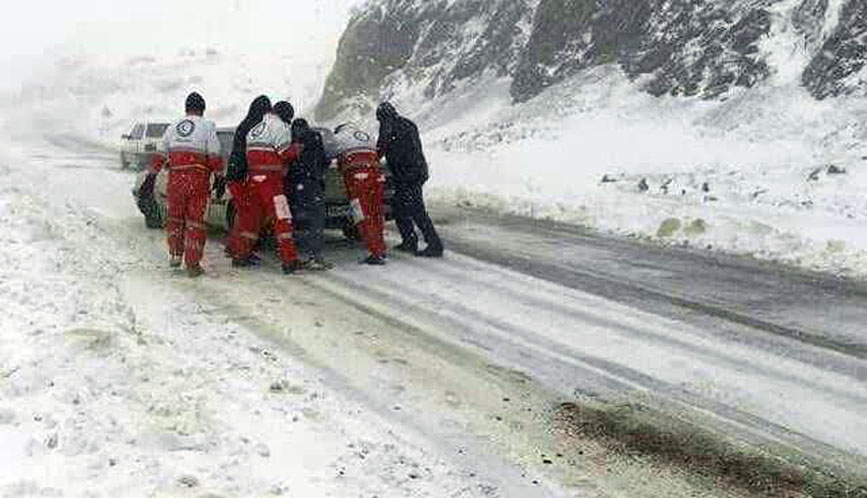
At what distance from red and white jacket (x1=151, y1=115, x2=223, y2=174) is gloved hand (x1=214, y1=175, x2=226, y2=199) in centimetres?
93

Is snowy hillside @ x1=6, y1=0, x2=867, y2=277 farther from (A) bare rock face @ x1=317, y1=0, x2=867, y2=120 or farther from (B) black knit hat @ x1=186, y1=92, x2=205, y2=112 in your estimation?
(B) black knit hat @ x1=186, y1=92, x2=205, y2=112

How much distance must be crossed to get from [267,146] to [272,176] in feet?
1.05

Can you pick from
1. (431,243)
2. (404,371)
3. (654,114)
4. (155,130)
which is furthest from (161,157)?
(155,130)

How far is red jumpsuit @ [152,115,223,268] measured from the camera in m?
10.0

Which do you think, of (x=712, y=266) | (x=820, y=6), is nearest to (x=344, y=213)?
(x=712, y=266)

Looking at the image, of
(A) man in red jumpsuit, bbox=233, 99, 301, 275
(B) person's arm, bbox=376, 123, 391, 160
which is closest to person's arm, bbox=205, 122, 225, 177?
(A) man in red jumpsuit, bbox=233, 99, 301, 275

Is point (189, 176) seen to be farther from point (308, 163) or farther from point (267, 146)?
point (308, 163)

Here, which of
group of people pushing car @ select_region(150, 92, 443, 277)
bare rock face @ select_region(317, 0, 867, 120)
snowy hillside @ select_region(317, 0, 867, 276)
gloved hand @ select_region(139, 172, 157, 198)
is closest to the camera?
group of people pushing car @ select_region(150, 92, 443, 277)

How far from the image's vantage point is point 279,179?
10.2 m

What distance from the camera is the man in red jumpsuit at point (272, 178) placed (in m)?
10.1

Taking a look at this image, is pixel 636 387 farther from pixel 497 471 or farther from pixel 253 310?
pixel 253 310

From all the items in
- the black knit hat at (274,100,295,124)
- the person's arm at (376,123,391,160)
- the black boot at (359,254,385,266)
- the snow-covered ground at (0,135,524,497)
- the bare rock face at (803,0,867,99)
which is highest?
the bare rock face at (803,0,867,99)

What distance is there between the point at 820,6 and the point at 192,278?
48.6 ft

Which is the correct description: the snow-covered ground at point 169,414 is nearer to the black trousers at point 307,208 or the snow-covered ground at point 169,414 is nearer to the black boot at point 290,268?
the black boot at point 290,268
